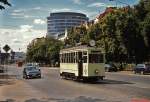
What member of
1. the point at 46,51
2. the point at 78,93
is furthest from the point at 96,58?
the point at 46,51

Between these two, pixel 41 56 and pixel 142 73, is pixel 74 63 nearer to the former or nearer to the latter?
pixel 142 73

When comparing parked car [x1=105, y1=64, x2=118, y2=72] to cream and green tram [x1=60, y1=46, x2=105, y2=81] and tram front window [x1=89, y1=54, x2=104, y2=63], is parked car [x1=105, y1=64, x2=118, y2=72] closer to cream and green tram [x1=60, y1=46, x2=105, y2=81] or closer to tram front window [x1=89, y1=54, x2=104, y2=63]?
cream and green tram [x1=60, y1=46, x2=105, y2=81]

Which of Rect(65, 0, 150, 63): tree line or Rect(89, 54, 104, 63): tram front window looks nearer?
Rect(89, 54, 104, 63): tram front window

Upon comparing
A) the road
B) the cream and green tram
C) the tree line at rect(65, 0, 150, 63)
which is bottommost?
the road

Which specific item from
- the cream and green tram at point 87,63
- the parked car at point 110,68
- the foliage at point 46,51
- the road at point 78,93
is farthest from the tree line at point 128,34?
the foliage at point 46,51

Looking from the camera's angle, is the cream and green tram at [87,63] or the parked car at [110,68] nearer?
the cream and green tram at [87,63]

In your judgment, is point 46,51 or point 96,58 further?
point 46,51

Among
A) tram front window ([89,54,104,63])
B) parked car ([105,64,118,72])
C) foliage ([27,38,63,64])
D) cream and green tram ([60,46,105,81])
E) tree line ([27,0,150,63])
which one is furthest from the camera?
foliage ([27,38,63,64])

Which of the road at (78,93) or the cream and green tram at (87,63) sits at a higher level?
the cream and green tram at (87,63)

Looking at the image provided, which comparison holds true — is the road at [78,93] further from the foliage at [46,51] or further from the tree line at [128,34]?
the foliage at [46,51]

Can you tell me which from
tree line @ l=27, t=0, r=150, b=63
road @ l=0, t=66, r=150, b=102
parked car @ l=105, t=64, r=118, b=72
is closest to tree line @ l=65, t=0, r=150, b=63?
tree line @ l=27, t=0, r=150, b=63

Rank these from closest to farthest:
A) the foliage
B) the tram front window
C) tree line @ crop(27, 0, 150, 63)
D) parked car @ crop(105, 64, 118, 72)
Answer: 1. the tram front window
2. tree line @ crop(27, 0, 150, 63)
3. parked car @ crop(105, 64, 118, 72)
4. the foliage

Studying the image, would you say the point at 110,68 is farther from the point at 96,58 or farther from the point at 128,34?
the point at 96,58

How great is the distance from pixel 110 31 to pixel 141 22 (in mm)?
13504
